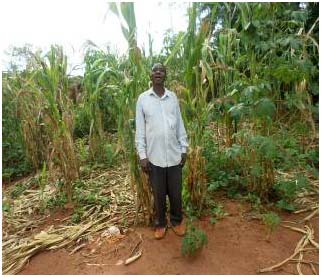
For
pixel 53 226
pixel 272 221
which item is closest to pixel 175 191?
pixel 272 221

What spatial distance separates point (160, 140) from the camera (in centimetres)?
237

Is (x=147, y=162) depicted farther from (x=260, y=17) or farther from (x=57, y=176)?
(x=260, y=17)

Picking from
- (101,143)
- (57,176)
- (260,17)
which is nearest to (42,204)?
(57,176)

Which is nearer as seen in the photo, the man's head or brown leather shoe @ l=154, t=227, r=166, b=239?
the man's head

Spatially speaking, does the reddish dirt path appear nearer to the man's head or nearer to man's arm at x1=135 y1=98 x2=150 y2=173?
man's arm at x1=135 y1=98 x2=150 y2=173

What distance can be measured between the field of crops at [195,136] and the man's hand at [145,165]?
0.48ft

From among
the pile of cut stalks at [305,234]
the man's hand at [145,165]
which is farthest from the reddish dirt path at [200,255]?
the man's hand at [145,165]

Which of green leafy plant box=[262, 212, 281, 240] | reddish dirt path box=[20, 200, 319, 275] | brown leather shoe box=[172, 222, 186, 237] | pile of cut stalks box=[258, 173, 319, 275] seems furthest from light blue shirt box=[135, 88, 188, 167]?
pile of cut stalks box=[258, 173, 319, 275]

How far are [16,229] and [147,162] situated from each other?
52.8 inches

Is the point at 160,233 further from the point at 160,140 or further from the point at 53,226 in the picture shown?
the point at 53,226

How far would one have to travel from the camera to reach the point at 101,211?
2967 mm

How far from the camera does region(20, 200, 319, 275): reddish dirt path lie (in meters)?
2.20

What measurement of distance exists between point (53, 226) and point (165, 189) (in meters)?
1.04

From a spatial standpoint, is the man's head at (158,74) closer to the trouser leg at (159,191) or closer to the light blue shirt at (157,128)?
the light blue shirt at (157,128)
